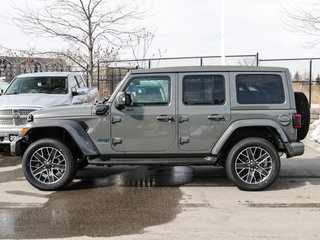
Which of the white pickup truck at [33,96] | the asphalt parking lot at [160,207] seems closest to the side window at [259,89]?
the asphalt parking lot at [160,207]

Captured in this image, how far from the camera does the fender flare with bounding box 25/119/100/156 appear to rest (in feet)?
22.7

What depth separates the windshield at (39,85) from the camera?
11.6 metres

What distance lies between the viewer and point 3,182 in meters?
7.75

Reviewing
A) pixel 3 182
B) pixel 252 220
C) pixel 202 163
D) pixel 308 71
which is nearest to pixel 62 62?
pixel 308 71

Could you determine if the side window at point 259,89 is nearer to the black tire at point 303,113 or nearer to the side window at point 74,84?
the black tire at point 303,113

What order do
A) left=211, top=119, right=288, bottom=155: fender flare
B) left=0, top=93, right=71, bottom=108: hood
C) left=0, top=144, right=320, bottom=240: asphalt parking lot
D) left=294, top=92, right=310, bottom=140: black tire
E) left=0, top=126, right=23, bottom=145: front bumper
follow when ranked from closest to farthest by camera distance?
1. left=0, top=144, right=320, bottom=240: asphalt parking lot
2. left=211, top=119, right=288, bottom=155: fender flare
3. left=294, top=92, right=310, bottom=140: black tire
4. left=0, top=126, right=23, bottom=145: front bumper
5. left=0, top=93, right=71, bottom=108: hood

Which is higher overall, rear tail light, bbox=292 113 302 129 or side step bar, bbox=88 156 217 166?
rear tail light, bbox=292 113 302 129

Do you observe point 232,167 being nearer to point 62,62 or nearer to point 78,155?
point 78,155

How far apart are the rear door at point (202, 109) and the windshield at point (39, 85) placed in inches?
215

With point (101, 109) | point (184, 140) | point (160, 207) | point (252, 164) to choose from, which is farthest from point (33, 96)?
point (252, 164)

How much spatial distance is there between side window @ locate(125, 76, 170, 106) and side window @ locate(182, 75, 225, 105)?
0.98ft

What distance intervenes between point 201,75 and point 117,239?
3.15 meters

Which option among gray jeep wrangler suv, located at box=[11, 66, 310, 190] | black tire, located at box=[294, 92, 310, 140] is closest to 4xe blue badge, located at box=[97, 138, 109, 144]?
gray jeep wrangler suv, located at box=[11, 66, 310, 190]

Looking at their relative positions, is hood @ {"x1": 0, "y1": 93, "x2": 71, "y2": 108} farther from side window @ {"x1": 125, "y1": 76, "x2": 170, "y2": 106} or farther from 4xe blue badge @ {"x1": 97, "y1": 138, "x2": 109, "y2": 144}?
side window @ {"x1": 125, "y1": 76, "x2": 170, "y2": 106}
